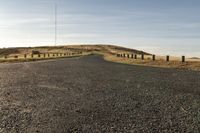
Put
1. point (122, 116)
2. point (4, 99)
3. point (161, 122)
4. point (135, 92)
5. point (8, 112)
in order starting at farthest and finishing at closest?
point (135, 92), point (4, 99), point (8, 112), point (122, 116), point (161, 122)

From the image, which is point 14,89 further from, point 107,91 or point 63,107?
point 63,107

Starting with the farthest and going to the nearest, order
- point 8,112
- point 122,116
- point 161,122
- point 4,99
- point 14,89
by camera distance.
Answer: point 14,89 → point 4,99 → point 8,112 → point 122,116 → point 161,122

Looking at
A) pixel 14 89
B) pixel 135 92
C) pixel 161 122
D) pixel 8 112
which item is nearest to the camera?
pixel 161 122

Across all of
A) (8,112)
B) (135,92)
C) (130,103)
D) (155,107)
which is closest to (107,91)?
(135,92)

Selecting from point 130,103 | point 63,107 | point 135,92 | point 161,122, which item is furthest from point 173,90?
point 161,122

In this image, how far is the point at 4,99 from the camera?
14914 millimetres

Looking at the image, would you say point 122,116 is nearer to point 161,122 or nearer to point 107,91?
point 161,122

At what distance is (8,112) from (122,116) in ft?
11.0

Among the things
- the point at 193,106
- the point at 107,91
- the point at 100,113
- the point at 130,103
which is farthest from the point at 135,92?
the point at 100,113

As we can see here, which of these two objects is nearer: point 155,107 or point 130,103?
point 155,107

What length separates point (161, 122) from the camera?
10.0m

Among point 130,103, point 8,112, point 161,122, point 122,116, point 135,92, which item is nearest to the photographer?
point 161,122

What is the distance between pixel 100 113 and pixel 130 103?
2.19 m

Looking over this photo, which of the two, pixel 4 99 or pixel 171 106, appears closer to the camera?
pixel 171 106
